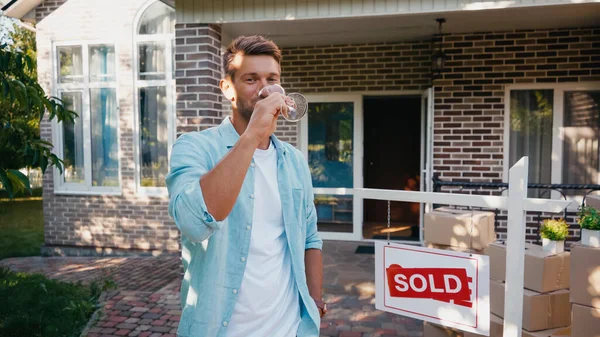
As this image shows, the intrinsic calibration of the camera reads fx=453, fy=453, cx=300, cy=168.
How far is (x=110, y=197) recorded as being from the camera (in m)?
7.38

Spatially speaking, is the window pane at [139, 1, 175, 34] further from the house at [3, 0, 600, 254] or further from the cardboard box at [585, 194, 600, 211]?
the cardboard box at [585, 194, 600, 211]

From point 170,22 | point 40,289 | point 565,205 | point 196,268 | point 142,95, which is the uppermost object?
point 170,22

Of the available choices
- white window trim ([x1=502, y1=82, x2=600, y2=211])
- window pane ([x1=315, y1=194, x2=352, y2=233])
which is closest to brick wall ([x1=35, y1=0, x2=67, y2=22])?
window pane ([x1=315, y1=194, x2=352, y2=233])

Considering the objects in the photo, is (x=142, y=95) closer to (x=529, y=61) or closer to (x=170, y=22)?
(x=170, y=22)

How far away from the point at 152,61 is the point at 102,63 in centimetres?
93

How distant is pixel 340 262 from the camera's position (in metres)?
5.88

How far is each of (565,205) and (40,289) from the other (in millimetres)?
4888

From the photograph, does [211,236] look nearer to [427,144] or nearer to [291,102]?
[291,102]

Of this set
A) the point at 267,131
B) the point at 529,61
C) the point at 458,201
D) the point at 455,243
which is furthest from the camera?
the point at 529,61

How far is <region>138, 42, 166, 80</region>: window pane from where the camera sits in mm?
7094

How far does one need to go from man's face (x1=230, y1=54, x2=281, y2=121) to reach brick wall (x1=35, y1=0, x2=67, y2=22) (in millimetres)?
7348

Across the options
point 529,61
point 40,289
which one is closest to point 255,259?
point 40,289

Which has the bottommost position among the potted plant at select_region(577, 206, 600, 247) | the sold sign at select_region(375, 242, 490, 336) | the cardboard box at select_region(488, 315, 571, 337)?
the cardboard box at select_region(488, 315, 571, 337)

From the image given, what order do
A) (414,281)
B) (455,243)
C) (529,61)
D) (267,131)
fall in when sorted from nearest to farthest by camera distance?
(267,131)
(414,281)
(455,243)
(529,61)
